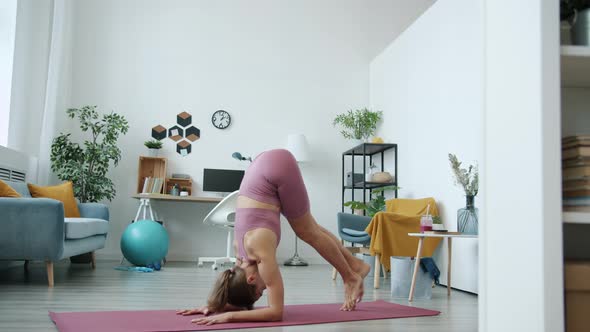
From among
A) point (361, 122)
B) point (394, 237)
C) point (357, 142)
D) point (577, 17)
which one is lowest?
point (394, 237)

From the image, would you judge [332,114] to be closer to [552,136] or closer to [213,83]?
[213,83]

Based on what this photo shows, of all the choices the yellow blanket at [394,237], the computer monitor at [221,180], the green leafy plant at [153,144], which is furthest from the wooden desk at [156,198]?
the yellow blanket at [394,237]

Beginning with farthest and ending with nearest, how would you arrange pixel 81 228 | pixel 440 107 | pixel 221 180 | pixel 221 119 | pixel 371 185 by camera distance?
pixel 221 119 < pixel 221 180 < pixel 371 185 < pixel 440 107 < pixel 81 228

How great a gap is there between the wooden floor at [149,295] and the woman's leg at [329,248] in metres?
0.25

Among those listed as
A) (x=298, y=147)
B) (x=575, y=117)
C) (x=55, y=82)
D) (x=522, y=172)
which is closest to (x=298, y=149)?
(x=298, y=147)

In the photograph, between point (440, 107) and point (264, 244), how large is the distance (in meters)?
2.99

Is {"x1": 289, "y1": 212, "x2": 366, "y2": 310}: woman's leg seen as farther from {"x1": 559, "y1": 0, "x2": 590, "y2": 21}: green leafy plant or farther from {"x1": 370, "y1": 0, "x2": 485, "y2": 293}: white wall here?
{"x1": 559, "y1": 0, "x2": 590, "y2": 21}: green leafy plant

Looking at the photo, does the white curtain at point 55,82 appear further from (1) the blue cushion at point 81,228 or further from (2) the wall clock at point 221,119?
(2) the wall clock at point 221,119

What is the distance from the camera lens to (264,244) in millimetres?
2592

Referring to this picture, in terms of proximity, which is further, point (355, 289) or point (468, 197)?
point (468, 197)

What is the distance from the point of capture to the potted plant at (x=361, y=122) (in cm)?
674

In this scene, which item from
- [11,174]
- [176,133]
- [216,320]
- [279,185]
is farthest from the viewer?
[176,133]

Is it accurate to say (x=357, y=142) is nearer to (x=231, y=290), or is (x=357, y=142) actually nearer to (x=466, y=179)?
(x=466, y=179)

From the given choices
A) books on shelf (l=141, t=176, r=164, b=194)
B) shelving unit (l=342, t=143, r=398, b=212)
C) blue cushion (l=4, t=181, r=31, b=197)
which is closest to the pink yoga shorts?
blue cushion (l=4, t=181, r=31, b=197)
